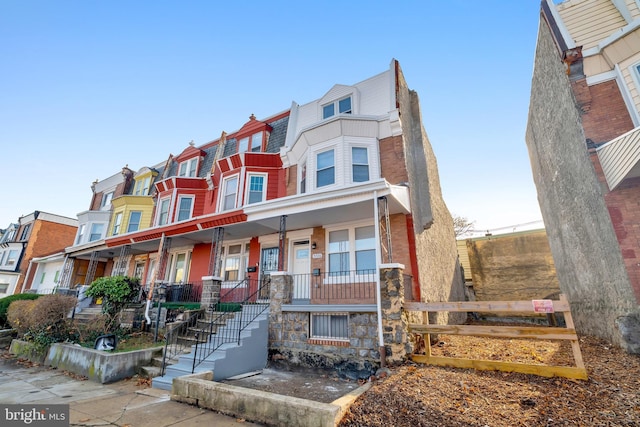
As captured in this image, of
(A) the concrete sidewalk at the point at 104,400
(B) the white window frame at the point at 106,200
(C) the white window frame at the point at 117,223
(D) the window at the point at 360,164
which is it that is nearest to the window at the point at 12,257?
(B) the white window frame at the point at 106,200

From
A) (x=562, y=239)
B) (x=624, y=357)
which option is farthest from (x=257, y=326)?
(x=562, y=239)

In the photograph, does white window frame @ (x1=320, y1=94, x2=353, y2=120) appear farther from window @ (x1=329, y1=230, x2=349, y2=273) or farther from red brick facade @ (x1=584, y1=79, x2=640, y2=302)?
red brick facade @ (x1=584, y1=79, x2=640, y2=302)

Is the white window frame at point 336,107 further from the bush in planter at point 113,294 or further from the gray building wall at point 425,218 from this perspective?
the bush in planter at point 113,294

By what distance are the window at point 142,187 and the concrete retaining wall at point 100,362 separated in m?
12.7

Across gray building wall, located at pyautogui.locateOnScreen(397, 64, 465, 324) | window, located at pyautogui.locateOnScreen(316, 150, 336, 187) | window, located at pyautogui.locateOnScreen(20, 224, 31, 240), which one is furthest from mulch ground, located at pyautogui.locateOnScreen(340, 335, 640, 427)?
window, located at pyautogui.locateOnScreen(20, 224, 31, 240)

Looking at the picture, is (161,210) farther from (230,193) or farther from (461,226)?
(461,226)

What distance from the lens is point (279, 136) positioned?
1430 cm

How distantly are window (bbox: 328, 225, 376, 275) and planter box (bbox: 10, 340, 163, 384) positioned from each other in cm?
587

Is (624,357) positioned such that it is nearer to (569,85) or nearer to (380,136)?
(569,85)

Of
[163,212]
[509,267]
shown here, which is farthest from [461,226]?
[163,212]

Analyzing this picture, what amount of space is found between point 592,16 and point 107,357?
16365 millimetres

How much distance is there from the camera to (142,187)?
760 inches

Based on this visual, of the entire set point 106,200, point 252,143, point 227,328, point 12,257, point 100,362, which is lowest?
point 100,362

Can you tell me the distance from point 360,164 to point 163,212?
12.0m
